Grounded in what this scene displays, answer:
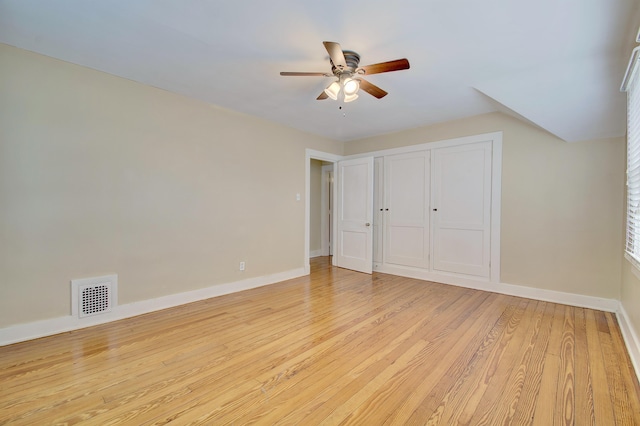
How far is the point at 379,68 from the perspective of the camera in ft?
6.91

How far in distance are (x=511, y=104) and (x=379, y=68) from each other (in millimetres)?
1842

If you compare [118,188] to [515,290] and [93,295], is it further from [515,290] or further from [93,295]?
[515,290]

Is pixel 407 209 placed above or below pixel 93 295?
above

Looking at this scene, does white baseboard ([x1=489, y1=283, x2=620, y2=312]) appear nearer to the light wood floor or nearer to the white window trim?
the light wood floor

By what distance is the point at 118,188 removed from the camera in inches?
109

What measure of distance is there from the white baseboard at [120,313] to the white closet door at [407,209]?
2.21 meters

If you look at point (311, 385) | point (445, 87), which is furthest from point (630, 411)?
point (445, 87)

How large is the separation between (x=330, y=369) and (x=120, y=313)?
2261mm

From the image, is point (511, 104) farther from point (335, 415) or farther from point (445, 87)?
point (335, 415)

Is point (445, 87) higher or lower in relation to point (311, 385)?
higher

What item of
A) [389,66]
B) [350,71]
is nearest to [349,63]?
[350,71]

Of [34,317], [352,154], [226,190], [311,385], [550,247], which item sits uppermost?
[352,154]

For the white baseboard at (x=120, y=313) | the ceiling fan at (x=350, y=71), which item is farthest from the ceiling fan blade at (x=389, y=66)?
the white baseboard at (x=120, y=313)

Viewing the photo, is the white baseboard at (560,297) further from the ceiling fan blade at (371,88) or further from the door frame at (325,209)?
the door frame at (325,209)
